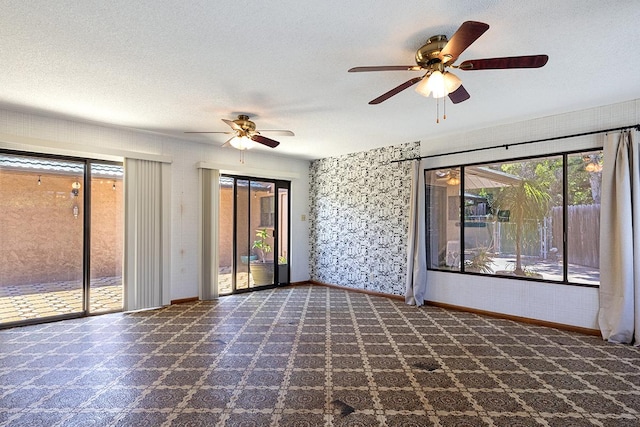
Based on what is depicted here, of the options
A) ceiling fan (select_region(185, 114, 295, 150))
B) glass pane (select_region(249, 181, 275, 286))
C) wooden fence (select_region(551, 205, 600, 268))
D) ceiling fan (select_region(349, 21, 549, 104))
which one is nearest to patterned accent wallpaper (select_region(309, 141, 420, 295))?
glass pane (select_region(249, 181, 275, 286))

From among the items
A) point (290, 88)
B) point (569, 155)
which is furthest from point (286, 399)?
point (569, 155)

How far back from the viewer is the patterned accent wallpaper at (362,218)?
599 cm

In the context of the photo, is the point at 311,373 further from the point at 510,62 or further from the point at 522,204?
the point at 522,204

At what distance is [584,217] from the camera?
4.28m

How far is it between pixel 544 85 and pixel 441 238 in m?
2.71

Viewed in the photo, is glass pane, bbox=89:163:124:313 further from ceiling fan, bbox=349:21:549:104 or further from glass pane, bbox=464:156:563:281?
glass pane, bbox=464:156:563:281

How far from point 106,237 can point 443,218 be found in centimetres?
528

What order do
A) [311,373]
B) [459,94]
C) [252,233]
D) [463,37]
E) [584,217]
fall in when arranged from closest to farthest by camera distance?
[463,37]
[459,94]
[311,373]
[584,217]
[252,233]

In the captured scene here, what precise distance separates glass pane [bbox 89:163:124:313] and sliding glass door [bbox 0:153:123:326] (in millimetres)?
12

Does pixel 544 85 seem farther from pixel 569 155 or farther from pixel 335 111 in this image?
pixel 335 111

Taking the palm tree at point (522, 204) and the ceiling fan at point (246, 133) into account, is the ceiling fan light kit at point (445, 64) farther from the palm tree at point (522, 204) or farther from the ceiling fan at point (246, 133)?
the palm tree at point (522, 204)

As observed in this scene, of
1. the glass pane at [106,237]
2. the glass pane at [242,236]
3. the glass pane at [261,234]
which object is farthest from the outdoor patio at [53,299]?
the glass pane at [261,234]

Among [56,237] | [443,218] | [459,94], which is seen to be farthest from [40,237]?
[443,218]

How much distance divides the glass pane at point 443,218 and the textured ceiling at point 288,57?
121 cm
